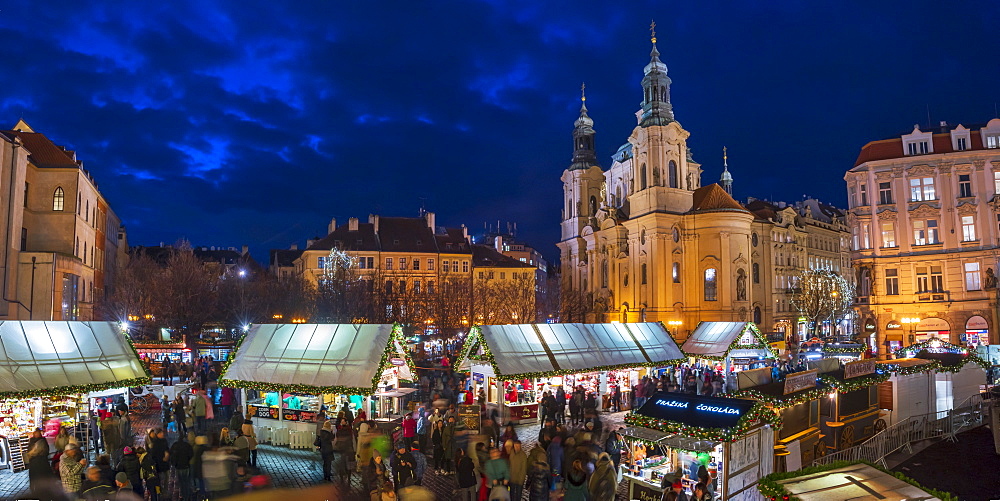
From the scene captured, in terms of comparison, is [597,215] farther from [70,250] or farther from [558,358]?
[558,358]

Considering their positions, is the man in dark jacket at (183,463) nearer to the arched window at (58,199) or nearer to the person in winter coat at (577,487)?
the person in winter coat at (577,487)

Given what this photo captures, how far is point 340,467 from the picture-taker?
567 inches

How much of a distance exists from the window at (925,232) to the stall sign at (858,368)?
2940cm

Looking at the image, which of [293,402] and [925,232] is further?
[925,232]

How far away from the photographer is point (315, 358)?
63.5 feet

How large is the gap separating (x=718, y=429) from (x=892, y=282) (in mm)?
37836

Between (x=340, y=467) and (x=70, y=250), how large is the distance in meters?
39.9

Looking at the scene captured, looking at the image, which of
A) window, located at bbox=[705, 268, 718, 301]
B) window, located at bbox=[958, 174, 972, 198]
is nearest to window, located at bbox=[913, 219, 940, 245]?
window, located at bbox=[958, 174, 972, 198]

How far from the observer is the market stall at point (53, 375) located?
16594 mm

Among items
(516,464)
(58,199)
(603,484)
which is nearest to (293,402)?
(516,464)

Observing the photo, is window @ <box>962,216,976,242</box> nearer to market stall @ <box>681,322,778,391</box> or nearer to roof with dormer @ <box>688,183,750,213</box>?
market stall @ <box>681,322,778,391</box>

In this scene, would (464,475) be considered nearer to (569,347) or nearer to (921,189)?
(569,347)

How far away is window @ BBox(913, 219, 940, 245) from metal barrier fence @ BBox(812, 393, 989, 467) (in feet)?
68.9

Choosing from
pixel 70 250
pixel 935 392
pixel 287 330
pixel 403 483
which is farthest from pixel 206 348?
pixel 935 392
